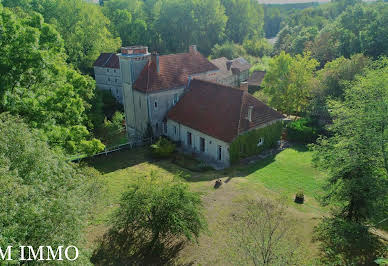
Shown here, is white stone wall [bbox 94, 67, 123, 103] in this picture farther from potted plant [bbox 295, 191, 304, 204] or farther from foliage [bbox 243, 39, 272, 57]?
foliage [bbox 243, 39, 272, 57]

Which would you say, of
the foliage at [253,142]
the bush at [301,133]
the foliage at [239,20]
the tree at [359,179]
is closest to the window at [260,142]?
the foliage at [253,142]

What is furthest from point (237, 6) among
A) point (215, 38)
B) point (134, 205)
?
point (134, 205)

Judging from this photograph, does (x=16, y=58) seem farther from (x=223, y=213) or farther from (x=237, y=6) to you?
(x=237, y=6)

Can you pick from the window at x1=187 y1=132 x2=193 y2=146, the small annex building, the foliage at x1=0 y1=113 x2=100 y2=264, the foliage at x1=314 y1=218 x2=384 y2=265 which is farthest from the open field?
the foliage at x1=0 y1=113 x2=100 y2=264

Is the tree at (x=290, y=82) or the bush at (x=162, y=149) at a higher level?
the tree at (x=290, y=82)

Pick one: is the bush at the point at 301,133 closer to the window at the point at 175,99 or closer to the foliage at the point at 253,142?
the foliage at the point at 253,142
